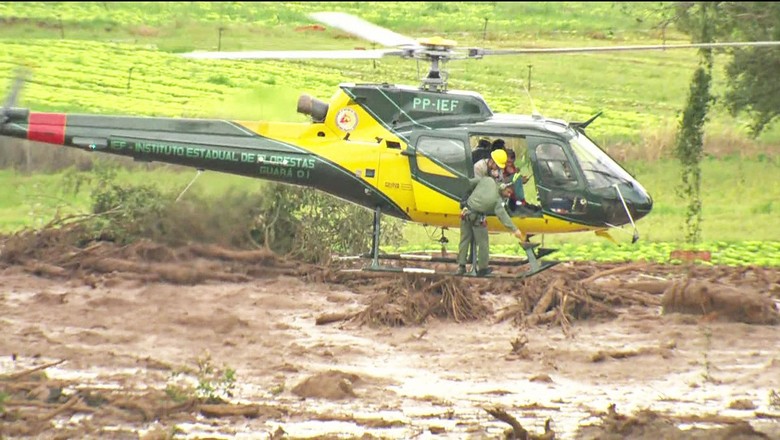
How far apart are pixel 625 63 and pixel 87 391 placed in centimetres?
3465

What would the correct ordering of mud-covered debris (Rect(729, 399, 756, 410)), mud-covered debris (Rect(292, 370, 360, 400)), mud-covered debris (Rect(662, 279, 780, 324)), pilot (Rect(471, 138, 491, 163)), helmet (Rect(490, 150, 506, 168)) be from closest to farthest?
mud-covered debris (Rect(729, 399, 756, 410))
mud-covered debris (Rect(292, 370, 360, 400))
helmet (Rect(490, 150, 506, 168))
pilot (Rect(471, 138, 491, 163))
mud-covered debris (Rect(662, 279, 780, 324))

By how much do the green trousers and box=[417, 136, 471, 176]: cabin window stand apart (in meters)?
0.62

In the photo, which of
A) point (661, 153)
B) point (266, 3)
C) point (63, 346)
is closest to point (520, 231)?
point (63, 346)

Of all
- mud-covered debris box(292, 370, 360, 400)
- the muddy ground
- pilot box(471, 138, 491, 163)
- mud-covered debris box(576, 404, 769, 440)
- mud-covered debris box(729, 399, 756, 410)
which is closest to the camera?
mud-covered debris box(576, 404, 769, 440)

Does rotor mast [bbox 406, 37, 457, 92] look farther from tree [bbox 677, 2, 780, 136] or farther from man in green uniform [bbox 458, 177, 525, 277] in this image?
tree [bbox 677, 2, 780, 136]

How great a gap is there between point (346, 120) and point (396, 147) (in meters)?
0.83

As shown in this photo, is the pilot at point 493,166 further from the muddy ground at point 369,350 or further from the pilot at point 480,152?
the muddy ground at point 369,350

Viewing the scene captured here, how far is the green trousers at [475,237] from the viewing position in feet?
64.7

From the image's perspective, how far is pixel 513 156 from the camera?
20062mm

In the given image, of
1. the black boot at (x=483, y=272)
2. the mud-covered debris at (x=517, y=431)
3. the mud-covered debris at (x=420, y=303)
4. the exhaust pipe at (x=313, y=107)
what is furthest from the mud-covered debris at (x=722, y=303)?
the mud-covered debris at (x=517, y=431)

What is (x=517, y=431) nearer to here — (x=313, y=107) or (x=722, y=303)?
(x=313, y=107)

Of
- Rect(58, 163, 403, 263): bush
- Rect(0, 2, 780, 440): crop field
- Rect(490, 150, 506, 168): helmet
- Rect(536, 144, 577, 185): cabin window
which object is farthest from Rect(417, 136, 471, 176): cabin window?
Rect(58, 163, 403, 263): bush

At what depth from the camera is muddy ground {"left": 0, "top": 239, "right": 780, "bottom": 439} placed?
1611 centimetres

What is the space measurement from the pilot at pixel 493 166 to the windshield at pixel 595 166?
3.23ft
